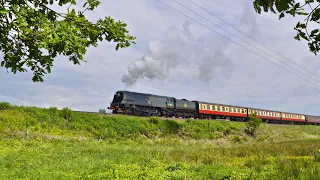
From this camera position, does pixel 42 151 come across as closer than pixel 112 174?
No

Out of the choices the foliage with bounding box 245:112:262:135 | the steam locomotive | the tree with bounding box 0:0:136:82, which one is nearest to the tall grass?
the steam locomotive

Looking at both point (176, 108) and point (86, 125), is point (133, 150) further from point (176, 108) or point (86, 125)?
point (176, 108)

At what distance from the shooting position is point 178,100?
44.2 meters

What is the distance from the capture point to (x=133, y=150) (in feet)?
65.0

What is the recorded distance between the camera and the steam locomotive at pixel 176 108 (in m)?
36.4

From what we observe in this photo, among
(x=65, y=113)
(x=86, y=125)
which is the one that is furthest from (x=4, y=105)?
(x=86, y=125)

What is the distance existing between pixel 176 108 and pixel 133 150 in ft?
80.3

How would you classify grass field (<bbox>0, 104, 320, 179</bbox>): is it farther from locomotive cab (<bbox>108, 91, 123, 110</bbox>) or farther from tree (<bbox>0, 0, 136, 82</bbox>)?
tree (<bbox>0, 0, 136, 82</bbox>)

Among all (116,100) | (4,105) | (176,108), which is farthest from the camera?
(176,108)

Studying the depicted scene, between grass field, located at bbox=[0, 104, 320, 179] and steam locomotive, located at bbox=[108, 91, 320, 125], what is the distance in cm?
366

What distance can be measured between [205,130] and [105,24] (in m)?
36.8

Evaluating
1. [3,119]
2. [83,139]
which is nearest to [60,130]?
[83,139]

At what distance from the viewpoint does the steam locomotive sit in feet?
120

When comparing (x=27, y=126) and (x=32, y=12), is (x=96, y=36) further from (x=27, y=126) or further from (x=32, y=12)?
(x=27, y=126)
